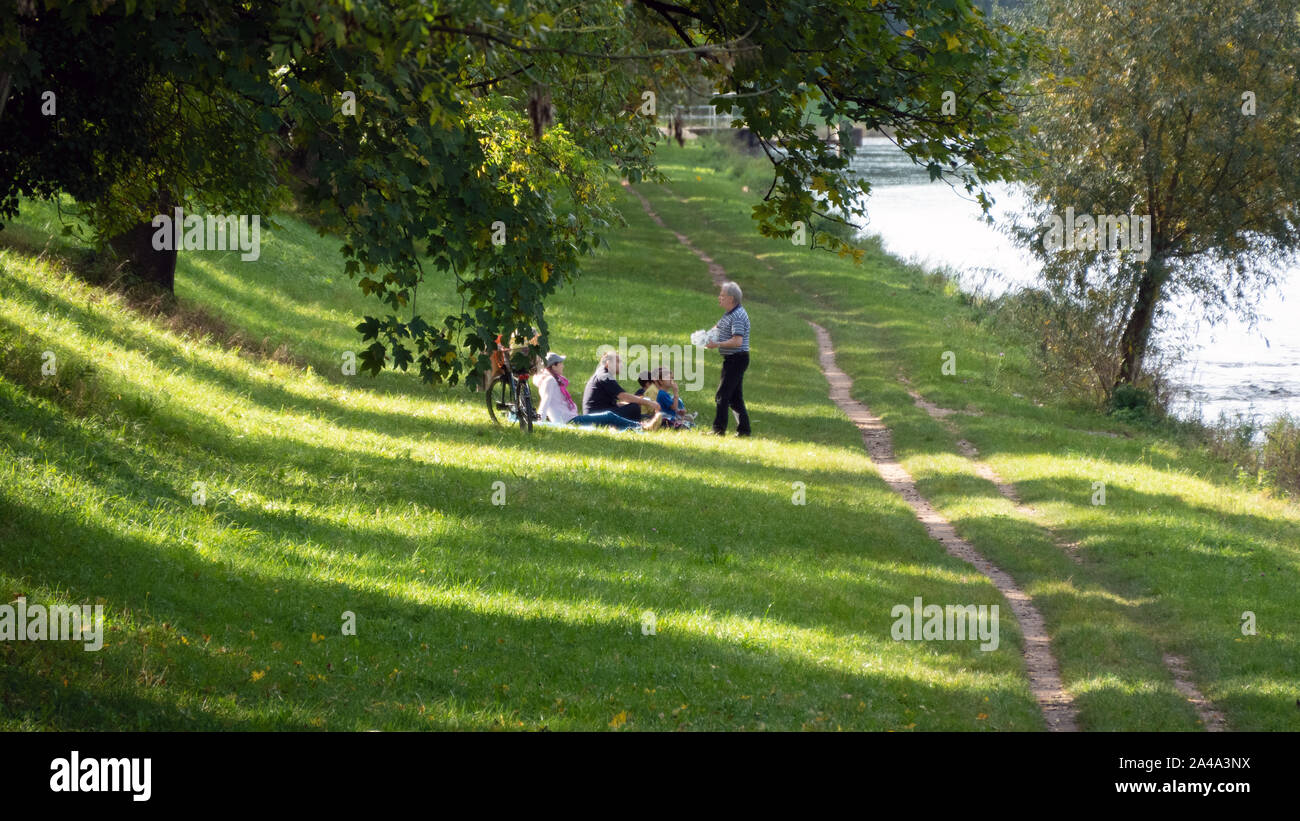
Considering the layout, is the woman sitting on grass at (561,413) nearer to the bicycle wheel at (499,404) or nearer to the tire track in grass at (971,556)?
the bicycle wheel at (499,404)

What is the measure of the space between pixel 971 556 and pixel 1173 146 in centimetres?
1303

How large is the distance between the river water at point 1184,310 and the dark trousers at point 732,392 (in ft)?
11.0

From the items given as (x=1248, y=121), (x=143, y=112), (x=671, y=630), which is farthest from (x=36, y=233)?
(x=1248, y=121)

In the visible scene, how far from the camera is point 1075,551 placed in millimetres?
13359

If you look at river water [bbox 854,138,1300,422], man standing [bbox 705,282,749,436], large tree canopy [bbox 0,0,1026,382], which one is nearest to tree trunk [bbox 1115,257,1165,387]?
river water [bbox 854,138,1300,422]

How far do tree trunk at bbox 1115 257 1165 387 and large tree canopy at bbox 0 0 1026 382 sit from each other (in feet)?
49.4

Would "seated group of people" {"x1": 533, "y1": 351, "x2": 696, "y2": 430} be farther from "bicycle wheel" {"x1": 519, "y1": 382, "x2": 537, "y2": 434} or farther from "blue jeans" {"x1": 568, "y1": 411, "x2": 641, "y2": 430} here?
"bicycle wheel" {"x1": 519, "y1": 382, "x2": 537, "y2": 434}

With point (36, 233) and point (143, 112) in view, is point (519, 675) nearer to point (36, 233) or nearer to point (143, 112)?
point (143, 112)

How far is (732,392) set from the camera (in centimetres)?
1741

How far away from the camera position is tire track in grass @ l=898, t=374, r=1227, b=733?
8.79 meters

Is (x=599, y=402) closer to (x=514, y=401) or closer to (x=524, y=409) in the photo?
(x=514, y=401)

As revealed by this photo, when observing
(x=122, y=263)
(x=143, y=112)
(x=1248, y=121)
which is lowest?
(x=122, y=263)
